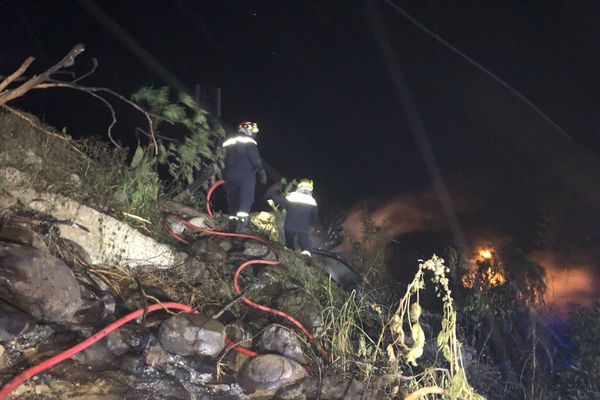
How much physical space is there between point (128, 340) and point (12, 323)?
75 centimetres

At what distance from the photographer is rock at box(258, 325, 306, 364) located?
352cm

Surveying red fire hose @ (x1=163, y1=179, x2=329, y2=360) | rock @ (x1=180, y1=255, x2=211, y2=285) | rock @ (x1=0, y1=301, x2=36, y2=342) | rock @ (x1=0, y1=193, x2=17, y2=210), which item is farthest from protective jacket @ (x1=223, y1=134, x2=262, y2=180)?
rock @ (x1=0, y1=301, x2=36, y2=342)

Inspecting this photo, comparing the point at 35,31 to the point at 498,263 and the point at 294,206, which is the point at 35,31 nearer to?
the point at 294,206

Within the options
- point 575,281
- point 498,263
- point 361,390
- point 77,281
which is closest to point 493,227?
point 575,281

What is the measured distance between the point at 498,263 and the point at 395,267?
3.70 m

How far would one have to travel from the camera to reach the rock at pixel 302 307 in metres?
4.12

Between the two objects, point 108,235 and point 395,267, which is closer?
point 108,235

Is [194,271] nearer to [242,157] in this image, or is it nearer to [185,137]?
[242,157]

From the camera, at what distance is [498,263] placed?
28.0 ft

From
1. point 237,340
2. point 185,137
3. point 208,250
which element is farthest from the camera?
point 185,137

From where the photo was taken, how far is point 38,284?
2811 millimetres

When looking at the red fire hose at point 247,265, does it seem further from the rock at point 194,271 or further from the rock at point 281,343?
the rock at point 194,271

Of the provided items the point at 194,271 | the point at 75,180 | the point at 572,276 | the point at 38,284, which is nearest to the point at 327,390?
the point at 194,271

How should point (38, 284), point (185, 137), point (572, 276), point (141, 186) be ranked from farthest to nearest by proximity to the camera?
point (572, 276)
point (185, 137)
point (141, 186)
point (38, 284)
